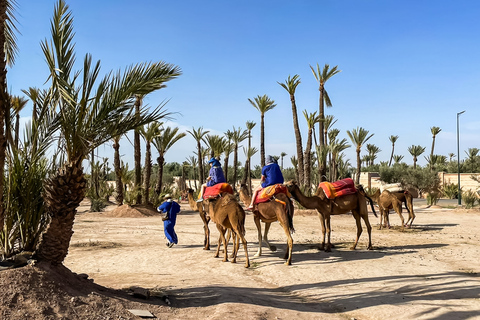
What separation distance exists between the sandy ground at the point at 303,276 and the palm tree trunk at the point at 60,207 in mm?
1420

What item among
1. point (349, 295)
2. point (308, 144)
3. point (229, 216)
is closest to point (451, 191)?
point (308, 144)

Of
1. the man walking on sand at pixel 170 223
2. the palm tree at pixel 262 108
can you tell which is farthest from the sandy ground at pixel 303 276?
the palm tree at pixel 262 108

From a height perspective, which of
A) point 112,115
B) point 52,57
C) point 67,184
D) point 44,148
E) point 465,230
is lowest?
point 465,230

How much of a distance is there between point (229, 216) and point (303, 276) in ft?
6.97

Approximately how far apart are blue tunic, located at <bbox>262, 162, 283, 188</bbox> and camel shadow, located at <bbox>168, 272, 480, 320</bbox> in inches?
120

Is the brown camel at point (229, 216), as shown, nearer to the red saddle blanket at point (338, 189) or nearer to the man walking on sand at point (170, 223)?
the man walking on sand at point (170, 223)

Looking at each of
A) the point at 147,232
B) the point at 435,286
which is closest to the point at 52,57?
the point at 435,286

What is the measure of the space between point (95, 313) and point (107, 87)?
315cm

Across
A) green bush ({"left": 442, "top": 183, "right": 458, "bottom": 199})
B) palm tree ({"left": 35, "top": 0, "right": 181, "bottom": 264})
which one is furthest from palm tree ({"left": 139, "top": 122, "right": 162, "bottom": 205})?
green bush ({"left": 442, "top": 183, "right": 458, "bottom": 199})

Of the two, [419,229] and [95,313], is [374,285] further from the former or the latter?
[419,229]

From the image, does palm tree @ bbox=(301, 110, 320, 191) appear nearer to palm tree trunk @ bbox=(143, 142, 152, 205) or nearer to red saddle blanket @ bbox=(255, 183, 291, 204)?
palm tree trunk @ bbox=(143, 142, 152, 205)

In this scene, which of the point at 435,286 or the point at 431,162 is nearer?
the point at 435,286

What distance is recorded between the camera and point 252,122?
4481cm

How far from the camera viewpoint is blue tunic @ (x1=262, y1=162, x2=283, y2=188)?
10062 mm
